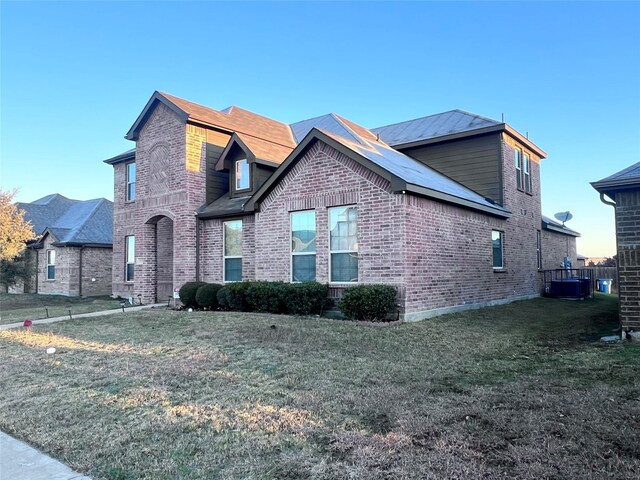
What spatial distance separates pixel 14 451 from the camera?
166 inches

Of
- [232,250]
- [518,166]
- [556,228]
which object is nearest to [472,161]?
[518,166]

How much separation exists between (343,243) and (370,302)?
6.88ft

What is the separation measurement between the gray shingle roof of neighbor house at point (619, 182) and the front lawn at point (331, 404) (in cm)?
277

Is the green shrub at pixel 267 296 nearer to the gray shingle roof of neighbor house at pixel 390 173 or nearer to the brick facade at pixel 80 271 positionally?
the gray shingle roof of neighbor house at pixel 390 173

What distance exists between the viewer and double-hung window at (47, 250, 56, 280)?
25.2 m

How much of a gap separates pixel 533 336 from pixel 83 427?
7.92 metres

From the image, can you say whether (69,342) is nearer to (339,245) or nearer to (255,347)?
(255,347)

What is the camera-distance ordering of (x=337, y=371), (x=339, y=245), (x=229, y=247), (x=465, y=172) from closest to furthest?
(x=337, y=371) < (x=339, y=245) < (x=229, y=247) < (x=465, y=172)

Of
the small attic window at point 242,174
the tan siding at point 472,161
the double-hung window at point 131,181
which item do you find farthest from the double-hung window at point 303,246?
the double-hung window at point 131,181

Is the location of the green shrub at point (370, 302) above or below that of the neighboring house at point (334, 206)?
below

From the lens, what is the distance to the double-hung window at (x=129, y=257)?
20.2 metres

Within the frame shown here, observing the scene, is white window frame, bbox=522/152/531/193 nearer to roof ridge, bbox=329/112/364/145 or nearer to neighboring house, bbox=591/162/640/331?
roof ridge, bbox=329/112/364/145

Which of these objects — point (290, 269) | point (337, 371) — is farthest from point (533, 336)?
point (290, 269)

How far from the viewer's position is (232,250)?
1535cm
